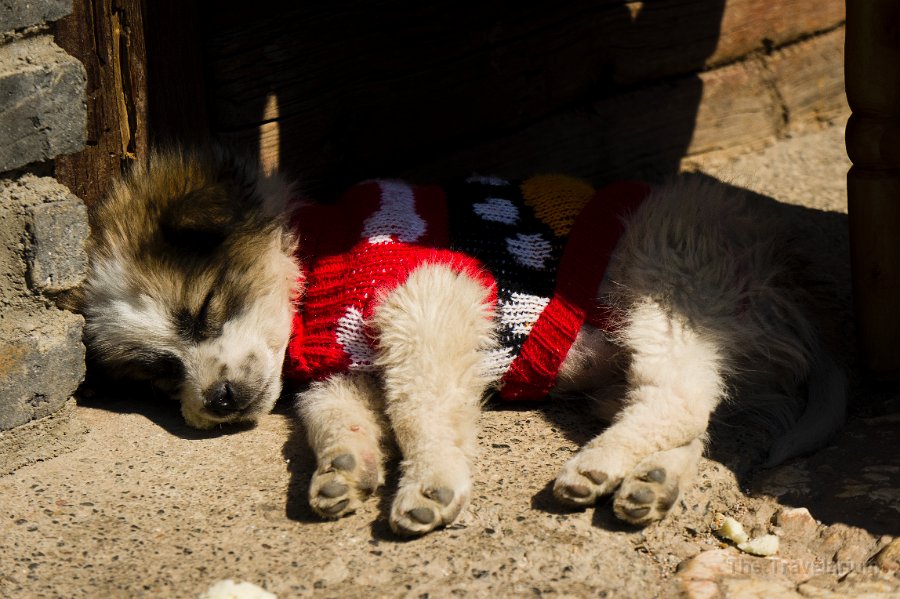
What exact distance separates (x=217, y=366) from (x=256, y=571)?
81 centimetres

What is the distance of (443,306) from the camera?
9.04 feet

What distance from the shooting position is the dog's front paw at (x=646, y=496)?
93.0 inches

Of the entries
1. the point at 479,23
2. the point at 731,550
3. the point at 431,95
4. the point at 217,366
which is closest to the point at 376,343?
the point at 217,366

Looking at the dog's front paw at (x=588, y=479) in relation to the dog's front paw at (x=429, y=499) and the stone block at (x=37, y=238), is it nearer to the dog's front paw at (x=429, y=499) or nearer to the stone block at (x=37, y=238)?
the dog's front paw at (x=429, y=499)

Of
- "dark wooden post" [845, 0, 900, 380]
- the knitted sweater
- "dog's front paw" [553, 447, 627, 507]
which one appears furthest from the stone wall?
"dark wooden post" [845, 0, 900, 380]

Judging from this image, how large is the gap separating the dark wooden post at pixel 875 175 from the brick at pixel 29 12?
2.23 metres

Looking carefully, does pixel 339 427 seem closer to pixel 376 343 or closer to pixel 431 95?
pixel 376 343

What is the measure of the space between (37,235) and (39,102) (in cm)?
36

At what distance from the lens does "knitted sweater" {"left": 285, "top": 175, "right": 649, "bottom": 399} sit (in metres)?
2.86

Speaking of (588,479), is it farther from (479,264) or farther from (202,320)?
(202,320)

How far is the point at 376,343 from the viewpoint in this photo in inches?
110

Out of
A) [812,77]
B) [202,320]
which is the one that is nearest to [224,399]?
[202,320]

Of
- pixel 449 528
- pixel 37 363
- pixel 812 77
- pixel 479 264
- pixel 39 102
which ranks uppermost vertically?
pixel 812 77

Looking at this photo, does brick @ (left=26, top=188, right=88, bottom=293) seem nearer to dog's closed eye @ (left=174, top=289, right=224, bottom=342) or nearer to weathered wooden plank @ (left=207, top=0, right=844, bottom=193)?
dog's closed eye @ (left=174, top=289, right=224, bottom=342)
